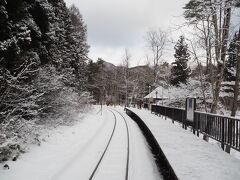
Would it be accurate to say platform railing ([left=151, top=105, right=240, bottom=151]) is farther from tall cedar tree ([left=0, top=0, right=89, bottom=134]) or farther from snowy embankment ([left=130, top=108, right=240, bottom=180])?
tall cedar tree ([left=0, top=0, right=89, bottom=134])

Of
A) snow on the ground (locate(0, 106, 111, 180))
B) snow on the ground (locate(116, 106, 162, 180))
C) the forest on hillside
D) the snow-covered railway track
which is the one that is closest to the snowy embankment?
snow on the ground (locate(116, 106, 162, 180))

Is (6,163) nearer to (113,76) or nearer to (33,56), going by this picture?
(33,56)

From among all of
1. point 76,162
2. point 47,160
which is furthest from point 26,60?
point 76,162

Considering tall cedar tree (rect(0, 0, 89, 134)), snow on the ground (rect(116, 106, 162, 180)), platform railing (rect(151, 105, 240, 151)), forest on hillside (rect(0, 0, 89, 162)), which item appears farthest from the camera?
tall cedar tree (rect(0, 0, 89, 134))

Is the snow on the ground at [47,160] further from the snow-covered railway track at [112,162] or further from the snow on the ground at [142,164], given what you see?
the snow on the ground at [142,164]

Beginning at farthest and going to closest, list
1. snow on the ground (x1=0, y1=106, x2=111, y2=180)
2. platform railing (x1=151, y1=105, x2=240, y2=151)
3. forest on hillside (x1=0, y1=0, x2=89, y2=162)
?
forest on hillside (x1=0, y1=0, x2=89, y2=162) → platform railing (x1=151, y1=105, x2=240, y2=151) → snow on the ground (x1=0, y1=106, x2=111, y2=180)

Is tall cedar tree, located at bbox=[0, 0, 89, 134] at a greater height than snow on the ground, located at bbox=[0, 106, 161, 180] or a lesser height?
greater

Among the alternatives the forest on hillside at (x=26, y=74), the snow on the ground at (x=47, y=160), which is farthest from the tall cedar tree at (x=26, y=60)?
the snow on the ground at (x=47, y=160)

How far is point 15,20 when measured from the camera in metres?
11.2

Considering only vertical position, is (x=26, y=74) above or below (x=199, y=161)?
above

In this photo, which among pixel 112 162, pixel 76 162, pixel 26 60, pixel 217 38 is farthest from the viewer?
pixel 217 38

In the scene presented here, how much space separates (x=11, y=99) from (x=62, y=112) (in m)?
8.54

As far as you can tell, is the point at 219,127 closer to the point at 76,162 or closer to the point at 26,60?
the point at 76,162

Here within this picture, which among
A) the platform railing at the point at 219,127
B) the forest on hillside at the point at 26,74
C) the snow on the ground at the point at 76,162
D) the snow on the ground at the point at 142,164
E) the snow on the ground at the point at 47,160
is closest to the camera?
the snow on the ground at the point at 47,160
